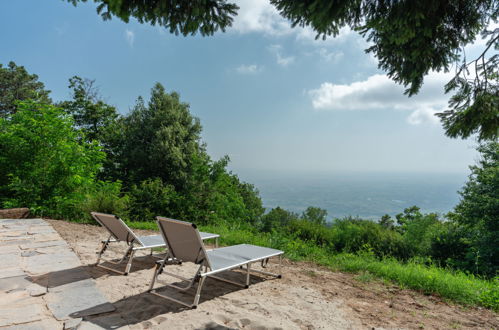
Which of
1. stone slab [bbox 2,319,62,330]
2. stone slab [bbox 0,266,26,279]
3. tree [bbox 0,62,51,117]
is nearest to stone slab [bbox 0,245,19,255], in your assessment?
stone slab [bbox 0,266,26,279]

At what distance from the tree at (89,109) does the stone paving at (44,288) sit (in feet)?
46.1

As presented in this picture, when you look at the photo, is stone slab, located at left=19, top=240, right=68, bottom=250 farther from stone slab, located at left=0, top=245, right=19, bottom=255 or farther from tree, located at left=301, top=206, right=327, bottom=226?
tree, located at left=301, top=206, right=327, bottom=226

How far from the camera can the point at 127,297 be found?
3.38 meters

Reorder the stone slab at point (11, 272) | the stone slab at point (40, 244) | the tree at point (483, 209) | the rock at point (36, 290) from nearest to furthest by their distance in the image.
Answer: the rock at point (36, 290) < the stone slab at point (11, 272) < the stone slab at point (40, 244) < the tree at point (483, 209)

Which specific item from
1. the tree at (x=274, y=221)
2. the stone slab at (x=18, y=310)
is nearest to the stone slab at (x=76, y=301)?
the stone slab at (x=18, y=310)

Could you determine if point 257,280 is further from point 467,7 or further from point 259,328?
point 467,7

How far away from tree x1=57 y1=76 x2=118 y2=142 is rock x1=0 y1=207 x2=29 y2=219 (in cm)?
1032

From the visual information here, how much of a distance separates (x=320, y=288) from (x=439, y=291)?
1.68 m

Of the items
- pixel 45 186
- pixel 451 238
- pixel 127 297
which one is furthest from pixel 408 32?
pixel 451 238

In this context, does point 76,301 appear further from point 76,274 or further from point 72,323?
point 76,274

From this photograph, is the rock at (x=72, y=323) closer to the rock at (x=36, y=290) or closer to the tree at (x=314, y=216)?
the rock at (x=36, y=290)

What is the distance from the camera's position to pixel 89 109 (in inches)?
709

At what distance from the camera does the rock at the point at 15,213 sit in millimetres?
7637

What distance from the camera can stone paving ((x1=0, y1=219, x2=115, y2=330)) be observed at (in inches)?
105
